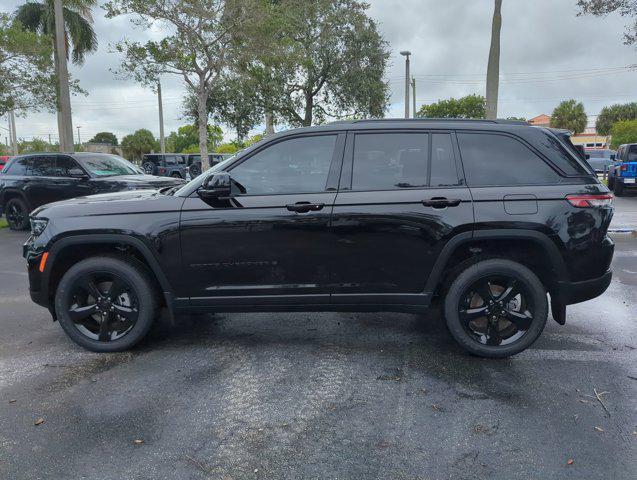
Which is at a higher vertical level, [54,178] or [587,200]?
[54,178]

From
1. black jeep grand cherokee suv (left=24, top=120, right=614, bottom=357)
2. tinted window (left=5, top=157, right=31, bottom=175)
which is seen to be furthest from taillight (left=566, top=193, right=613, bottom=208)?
tinted window (left=5, top=157, right=31, bottom=175)

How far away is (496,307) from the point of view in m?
3.97

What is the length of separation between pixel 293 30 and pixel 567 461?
21404 mm

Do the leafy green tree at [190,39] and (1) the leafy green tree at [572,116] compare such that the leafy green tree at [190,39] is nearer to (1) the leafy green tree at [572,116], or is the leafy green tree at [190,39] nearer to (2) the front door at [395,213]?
(2) the front door at [395,213]

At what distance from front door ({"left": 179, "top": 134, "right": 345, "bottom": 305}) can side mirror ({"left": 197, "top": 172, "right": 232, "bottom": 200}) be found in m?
0.07

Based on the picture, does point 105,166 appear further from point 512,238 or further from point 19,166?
point 512,238

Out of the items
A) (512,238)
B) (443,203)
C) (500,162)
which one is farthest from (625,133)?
(443,203)

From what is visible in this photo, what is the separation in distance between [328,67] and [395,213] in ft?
68.5

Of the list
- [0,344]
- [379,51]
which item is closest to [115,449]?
[0,344]

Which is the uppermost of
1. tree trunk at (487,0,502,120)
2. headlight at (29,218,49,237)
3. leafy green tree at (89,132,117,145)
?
leafy green tree at (89,132,117,145)

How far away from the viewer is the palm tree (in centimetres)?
2769

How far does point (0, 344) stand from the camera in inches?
177

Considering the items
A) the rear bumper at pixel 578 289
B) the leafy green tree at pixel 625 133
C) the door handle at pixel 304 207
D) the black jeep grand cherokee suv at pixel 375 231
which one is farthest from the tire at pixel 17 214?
the leafy green tree at pixel 625 133

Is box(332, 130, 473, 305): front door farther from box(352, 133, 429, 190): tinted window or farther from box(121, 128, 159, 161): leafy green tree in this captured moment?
box(121, 128, 159, 161): leafy green tree
